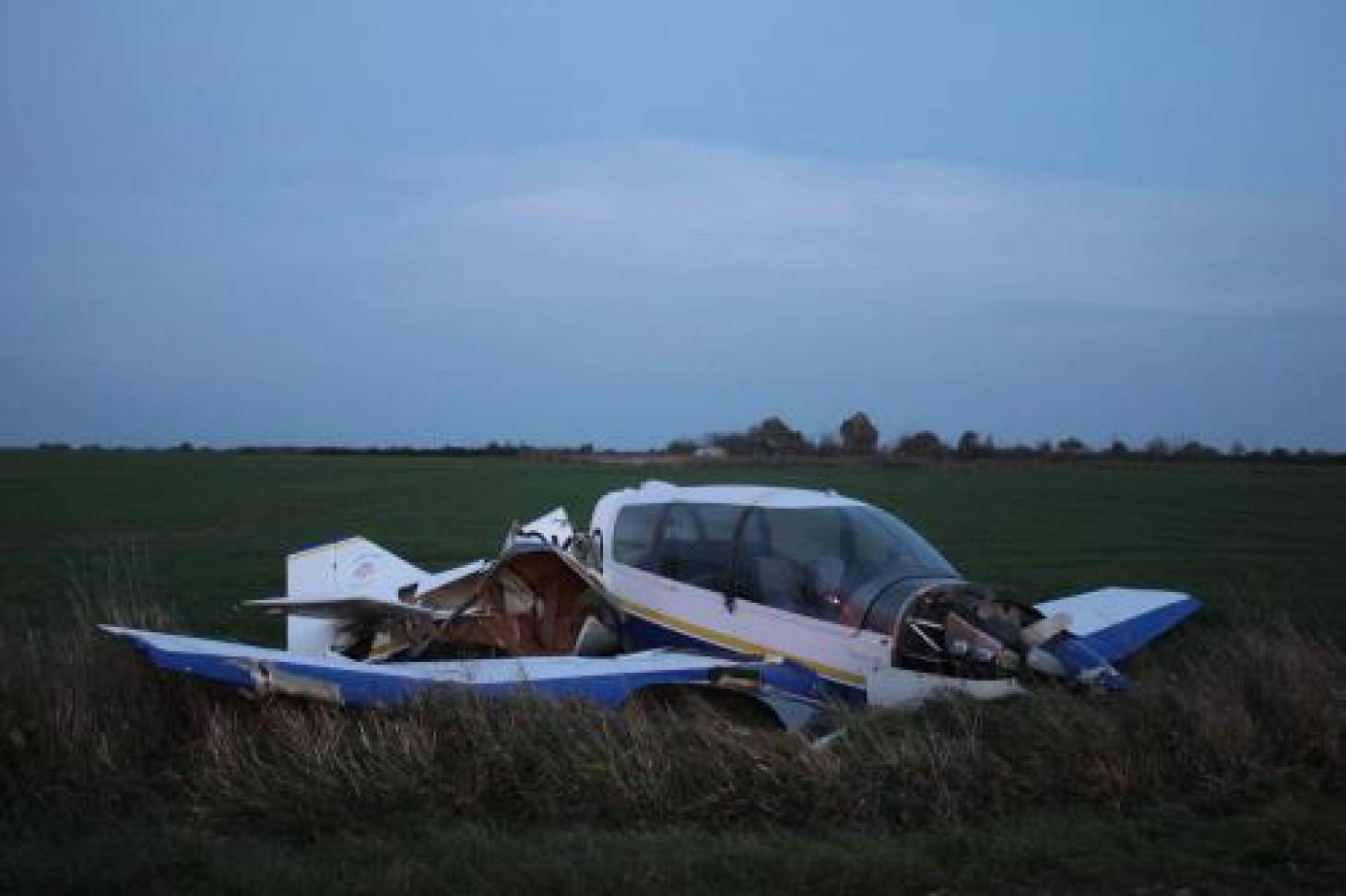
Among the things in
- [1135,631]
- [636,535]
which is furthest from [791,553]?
[1135,631]

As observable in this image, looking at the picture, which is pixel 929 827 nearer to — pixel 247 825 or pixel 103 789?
pixel 247 825

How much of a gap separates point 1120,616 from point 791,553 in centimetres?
466

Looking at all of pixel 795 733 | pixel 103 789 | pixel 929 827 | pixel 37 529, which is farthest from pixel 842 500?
pixel 37 529

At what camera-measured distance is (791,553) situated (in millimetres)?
9273

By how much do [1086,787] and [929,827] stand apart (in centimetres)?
97

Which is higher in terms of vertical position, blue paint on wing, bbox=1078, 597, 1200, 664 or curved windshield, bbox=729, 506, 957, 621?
curved windshield, bbox=729, 506, 957, 621

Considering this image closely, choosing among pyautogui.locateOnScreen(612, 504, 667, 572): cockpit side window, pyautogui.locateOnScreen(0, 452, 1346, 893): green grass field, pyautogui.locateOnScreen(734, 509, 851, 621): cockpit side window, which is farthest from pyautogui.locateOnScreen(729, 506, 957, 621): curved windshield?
pyautogui.locateOnScreen(0, 452, 1346, 893): green grass field

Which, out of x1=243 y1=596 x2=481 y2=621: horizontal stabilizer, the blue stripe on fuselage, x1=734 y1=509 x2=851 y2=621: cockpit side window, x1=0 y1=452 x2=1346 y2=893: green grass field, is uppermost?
x1=734 y1=509 x2=851 y2=621: cockpit side window

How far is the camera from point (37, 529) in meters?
27.6

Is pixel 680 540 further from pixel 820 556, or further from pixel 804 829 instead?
pixel 804 829

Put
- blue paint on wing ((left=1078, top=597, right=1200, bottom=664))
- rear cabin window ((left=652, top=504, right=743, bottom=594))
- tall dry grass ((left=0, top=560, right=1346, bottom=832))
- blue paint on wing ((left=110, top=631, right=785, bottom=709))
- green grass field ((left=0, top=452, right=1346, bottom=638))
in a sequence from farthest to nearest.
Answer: green grass field ((left=0, top=452, right=1346, bottom=638)) < blue paint on wing ((left=1078, top=597, right=1200, bottom=664)) < rear cabin window ((left=652, top=504, right=743, bottom=594)) < blue paint on wing ((left=110, top=631, right=785, bottom=709)) < tall dry grass ((left=0, top=560, right=1346, bottom=832))

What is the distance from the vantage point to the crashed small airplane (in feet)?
26.2

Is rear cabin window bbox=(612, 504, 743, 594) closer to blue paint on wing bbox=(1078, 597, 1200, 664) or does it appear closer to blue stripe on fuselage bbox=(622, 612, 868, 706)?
blue stripe on fuselage bbox=(622, 612, 868, 706)

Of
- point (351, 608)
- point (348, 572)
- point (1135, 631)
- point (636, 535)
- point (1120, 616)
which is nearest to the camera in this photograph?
point (636, 535)
